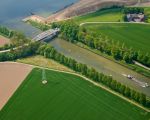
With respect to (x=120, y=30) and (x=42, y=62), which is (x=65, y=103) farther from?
(x=120, y=30)

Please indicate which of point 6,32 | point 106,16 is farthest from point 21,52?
point 106,16

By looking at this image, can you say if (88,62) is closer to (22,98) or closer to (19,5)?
(22,98)

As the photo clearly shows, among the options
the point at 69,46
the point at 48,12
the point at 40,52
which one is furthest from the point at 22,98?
the point at 48,12

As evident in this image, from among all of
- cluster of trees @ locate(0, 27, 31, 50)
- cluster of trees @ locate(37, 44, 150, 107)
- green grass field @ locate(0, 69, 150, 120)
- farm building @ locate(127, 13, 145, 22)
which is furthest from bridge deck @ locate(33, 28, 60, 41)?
farm building @ locate(127, 13, 145, 22)

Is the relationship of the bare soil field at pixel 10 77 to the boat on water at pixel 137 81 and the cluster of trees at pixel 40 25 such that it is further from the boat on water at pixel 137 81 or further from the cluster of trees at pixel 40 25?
the boat on water at pixel 137 81

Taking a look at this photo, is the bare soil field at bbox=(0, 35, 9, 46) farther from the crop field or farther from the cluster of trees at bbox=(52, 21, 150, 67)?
the crop field
